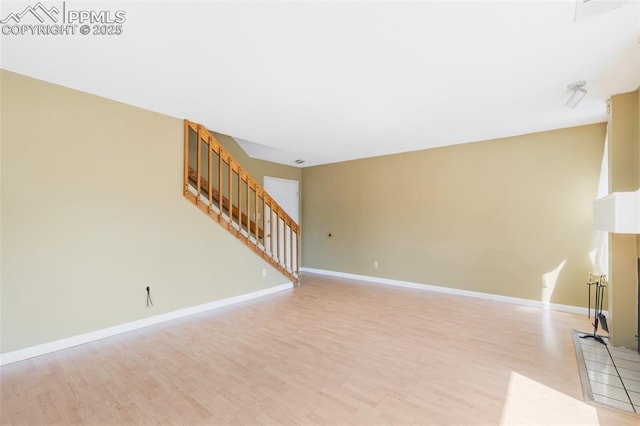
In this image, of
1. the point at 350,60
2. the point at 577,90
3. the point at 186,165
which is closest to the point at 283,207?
the point at 186,165

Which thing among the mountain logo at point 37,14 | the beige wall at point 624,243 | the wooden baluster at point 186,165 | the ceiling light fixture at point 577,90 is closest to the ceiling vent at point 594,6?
the ceiling light fixture at point 577,90

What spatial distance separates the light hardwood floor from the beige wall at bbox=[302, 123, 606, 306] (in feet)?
2.84

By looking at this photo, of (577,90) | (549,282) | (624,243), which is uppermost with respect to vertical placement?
(577,90)

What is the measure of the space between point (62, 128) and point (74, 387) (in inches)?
94.7

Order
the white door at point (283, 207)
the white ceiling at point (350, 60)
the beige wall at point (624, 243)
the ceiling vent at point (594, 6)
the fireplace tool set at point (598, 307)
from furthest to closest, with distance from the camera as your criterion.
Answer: the white door at point (283, 207), the fireplace tool set at point (598, 307), the beige wall at point (624, 243), the white ceiling at point (350, 60), the ceiling vent at point (594, 6)

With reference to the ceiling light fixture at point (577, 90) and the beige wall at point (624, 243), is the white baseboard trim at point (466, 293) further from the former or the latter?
the ceiling light fixture at point (577, 90)

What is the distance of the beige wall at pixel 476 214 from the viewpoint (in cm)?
385

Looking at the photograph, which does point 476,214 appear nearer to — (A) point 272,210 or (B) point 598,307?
(B) point 598,307

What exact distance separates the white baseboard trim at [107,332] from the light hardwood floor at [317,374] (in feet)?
0.33

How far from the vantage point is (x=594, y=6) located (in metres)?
1.68

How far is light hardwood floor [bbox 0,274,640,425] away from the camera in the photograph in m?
1.81

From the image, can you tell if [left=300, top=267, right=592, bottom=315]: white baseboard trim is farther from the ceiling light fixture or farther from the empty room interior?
the ceiling light fixture

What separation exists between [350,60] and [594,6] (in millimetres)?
1544

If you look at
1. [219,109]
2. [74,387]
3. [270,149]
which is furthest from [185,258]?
[270,149]
